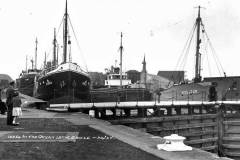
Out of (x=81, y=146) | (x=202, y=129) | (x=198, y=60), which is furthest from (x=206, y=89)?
(x=81, y=146)

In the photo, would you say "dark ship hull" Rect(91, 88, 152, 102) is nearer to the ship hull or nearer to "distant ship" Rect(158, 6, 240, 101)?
"distant ship" Rect(158, 6, 240, 101)

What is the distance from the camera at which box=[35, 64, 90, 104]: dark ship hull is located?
35375 millimetres

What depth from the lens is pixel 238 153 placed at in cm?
2312

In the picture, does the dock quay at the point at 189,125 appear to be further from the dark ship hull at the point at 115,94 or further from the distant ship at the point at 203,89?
the dark ship hull at the point at 115,94

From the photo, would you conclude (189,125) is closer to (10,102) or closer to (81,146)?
(10,102)

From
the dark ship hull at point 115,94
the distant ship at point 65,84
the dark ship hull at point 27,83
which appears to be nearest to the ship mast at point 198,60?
the dark ship hull at point 115,94

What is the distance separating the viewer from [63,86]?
35531 millimetres

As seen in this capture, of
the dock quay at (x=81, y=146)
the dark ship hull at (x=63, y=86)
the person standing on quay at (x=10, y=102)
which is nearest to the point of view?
the dock quay at (x=81, y=146)

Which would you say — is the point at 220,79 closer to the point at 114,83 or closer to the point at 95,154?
the point at 114,83

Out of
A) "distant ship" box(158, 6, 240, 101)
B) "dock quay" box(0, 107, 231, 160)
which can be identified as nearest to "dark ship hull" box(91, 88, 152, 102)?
"distant ship" box(158, 6, 240, 101)

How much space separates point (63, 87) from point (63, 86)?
0.27 ft

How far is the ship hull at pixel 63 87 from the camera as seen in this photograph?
35375mm

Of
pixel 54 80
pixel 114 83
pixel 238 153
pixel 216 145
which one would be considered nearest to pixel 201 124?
pixel 216 145

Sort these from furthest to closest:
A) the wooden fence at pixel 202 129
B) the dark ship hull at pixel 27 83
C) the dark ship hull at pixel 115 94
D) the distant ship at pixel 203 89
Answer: the dark ship hull at pixel 27 83, the dark ship hull at pixel 115 94, the distant ship at pixel 203 89, the wooden fence at pixel 202 129
